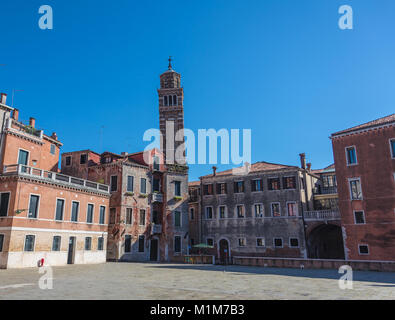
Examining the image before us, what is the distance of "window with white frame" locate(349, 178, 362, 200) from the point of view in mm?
28236

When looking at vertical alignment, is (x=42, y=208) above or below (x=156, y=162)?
below

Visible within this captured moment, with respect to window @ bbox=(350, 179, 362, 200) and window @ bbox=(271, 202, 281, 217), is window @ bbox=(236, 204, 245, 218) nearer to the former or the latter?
window @ bbox=(271, 202, 281, 217)

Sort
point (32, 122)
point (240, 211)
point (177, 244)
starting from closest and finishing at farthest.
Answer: point (32, 122)
point (177, 244)
point (240, 211)

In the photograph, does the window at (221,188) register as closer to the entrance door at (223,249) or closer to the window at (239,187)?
the window at (239,187)

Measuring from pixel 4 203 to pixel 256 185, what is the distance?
25.8 m

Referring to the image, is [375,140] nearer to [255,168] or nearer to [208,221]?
[255,168]

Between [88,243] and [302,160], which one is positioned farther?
[302,160]

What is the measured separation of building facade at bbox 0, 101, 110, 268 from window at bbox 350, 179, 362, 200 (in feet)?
78.9

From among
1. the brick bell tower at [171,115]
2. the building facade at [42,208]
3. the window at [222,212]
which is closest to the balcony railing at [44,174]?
the building facade at [42,208]

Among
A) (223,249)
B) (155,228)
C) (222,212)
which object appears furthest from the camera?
(222,212)

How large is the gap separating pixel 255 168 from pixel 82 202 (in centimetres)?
2055

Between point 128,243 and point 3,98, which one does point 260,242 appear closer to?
point 128,243

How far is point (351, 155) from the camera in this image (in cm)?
2928

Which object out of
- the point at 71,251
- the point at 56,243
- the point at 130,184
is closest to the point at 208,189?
the point at 130,184
